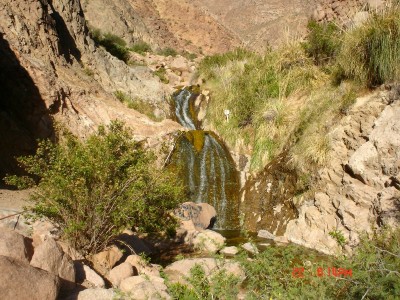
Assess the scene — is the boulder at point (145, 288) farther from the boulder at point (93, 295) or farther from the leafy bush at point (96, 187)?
the leafy bush at point (96, 187)

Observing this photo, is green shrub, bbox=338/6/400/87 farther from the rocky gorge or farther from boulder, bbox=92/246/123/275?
boulder, bbox=92/246/123/275

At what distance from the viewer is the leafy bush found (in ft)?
14.7

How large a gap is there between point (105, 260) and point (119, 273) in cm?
34

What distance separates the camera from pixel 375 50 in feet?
23.6

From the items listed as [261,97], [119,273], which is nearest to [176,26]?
[261,97]

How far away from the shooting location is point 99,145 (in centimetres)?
462

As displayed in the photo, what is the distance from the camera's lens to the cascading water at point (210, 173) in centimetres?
908

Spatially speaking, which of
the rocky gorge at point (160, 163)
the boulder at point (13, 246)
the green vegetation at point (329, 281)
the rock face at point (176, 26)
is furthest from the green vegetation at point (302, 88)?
the rock face at point (176, 26)

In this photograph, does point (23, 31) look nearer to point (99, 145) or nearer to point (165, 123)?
point (165, 123)

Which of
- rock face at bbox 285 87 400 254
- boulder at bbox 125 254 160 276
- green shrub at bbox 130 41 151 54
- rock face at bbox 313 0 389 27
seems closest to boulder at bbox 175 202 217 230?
rock face at bbox 285 87 400 254

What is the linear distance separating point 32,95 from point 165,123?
13.3 ft

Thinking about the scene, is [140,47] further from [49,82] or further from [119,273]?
[119,273]

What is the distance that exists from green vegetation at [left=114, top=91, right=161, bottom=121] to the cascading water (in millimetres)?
3261

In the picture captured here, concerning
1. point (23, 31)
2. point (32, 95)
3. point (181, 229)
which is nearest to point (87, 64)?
point (23, 31)
